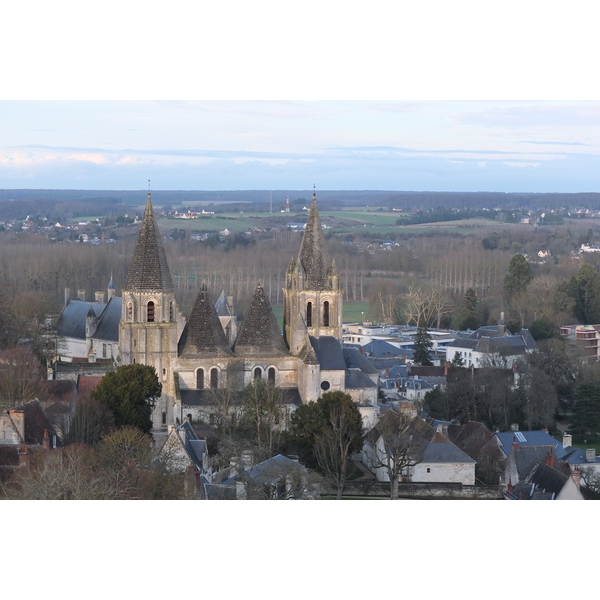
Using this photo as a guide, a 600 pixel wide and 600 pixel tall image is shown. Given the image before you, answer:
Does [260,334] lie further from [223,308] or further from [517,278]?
[517,278]

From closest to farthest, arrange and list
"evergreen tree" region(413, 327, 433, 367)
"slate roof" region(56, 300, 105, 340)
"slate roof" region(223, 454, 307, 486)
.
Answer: "slate roof" region(223, 454, 307, 486), "slate roof" region(56, 300, 105, 340), "evergreen tree" region(413, 327, 433, 367)

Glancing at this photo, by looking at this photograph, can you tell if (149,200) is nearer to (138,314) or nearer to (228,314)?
(138,314)

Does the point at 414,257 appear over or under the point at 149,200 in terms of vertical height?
under

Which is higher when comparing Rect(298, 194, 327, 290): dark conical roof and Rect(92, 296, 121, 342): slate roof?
Rect(298, 194, 327, 290): dark conical roof

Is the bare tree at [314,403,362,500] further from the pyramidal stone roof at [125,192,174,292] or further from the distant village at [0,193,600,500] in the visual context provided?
the pyramidal stone roof at [125,192,174,292]

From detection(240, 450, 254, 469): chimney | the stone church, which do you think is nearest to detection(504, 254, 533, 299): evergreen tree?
the stone church

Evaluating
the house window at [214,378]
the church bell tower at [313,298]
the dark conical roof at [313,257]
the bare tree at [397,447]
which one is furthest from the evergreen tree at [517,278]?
the bare tree at [397,447]

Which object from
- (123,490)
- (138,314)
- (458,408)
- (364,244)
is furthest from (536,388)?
(364,244)

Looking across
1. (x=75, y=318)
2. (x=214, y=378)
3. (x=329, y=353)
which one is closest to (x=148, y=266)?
(x=214, y=378)
